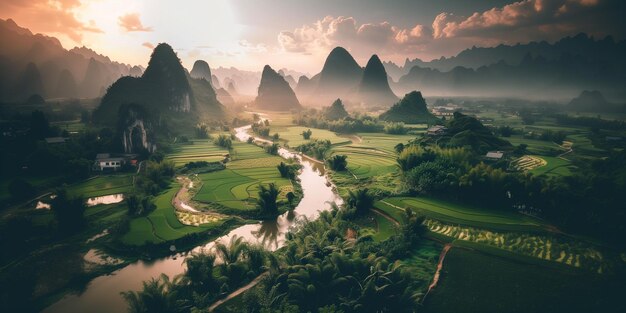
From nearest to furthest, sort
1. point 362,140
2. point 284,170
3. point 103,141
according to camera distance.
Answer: point 284,170, point 103,141, point 362,140

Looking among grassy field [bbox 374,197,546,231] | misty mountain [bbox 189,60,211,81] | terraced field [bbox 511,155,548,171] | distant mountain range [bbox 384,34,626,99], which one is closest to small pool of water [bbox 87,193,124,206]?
grassy field [bbox 374,197,546,231]

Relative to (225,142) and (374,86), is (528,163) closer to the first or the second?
(225,142)

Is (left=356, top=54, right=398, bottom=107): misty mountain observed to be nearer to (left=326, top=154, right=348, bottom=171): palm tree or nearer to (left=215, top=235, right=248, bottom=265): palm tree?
(left=326, top=154, right=348, bottom=171): palm tree

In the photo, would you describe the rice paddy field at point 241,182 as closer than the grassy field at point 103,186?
Yes

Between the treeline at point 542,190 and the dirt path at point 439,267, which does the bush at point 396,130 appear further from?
the dirt path at point 439,267

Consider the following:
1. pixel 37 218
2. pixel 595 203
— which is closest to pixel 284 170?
pixel 37 218

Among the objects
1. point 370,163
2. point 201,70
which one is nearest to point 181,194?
point 370,163

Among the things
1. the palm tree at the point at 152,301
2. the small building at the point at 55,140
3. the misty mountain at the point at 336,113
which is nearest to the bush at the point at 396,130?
the misty mountain at the point at 336,113

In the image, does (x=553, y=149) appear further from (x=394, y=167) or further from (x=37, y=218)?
(x=37, y=218)
